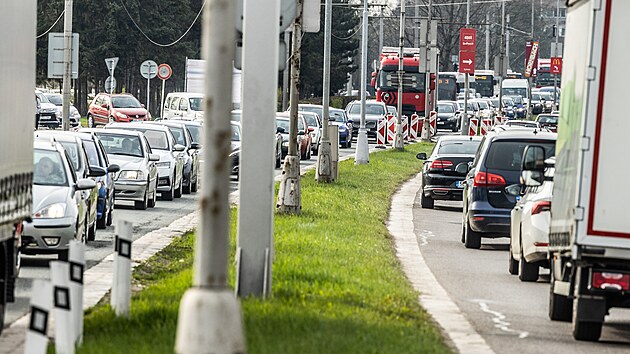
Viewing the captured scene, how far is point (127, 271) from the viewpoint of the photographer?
1191cm

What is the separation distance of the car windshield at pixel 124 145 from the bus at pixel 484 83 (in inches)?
3518

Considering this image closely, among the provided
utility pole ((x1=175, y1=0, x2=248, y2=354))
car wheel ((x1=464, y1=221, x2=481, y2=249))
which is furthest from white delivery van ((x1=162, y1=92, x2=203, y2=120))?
utility pole ((x1=175, y1=0, x2=248, y2=354))

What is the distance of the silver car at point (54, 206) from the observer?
1803 centimetres

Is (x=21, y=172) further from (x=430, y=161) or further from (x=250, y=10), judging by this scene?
(x=430, y=161)

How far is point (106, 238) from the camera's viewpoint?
2234 cm

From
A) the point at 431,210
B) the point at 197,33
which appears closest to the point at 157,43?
the point at 197,33

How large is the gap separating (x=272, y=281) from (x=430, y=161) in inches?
663

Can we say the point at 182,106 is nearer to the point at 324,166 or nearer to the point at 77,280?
the point at 324,166

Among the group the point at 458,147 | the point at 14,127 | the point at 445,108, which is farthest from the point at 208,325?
the point at 445,108

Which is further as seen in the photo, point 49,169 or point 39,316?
point 49,169

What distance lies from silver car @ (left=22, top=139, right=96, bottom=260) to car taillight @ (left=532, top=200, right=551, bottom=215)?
518 centimetres

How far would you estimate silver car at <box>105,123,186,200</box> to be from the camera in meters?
32.0

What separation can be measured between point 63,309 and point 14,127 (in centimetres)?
325

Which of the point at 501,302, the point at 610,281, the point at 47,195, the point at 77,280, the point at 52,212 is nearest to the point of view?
the point at 77,280
